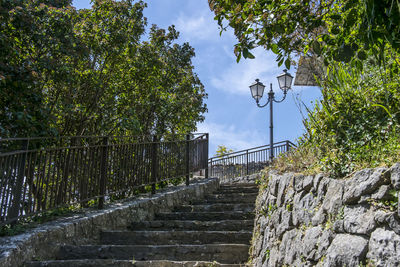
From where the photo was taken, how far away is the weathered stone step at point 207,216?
6380mm

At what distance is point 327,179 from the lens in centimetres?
318

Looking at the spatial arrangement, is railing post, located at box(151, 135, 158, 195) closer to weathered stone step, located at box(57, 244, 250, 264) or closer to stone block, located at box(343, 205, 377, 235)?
weathered stone step, located at box(57, 244, 250, 264)

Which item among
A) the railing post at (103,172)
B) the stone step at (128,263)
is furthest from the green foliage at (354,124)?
the railing post at (103,172)

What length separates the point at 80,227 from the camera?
5.28m

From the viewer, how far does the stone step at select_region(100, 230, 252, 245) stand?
17.7ft

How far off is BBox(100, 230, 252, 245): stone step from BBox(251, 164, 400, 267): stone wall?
3.65ft

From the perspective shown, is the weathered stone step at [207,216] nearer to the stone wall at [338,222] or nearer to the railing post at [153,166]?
the railing post at [153,166]

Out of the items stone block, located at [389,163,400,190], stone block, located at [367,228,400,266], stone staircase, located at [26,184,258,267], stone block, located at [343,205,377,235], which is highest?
stone block, located at [389,163,400,190]

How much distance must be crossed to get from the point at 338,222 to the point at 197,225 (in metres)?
3.56

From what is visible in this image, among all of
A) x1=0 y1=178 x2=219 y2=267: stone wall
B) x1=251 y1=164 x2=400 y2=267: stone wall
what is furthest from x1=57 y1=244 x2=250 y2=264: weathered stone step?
x1=251 y1=164 x2=400 y2=267: stone wall

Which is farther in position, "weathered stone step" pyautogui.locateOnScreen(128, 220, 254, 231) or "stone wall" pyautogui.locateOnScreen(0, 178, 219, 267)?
"weathered stone step" pyautogui.locateOnScreen(128, 220, 254, 231)

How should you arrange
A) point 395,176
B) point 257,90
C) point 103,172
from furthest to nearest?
1. point 257,90
2. point 103,172
3. point 395,176

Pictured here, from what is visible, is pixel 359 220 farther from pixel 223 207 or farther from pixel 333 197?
pixel 223 207

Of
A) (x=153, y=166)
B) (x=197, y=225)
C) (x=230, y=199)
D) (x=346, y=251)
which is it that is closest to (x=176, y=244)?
(x=197, y=225)
